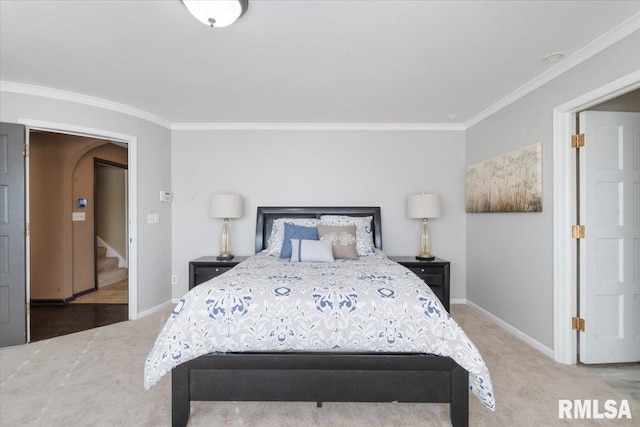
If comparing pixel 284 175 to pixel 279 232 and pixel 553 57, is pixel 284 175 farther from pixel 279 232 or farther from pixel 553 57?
pixel 553 57

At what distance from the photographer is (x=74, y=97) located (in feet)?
10.4

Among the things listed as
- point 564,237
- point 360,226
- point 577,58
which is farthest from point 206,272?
point 577,58

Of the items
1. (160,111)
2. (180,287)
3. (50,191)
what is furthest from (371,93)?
(50,191)

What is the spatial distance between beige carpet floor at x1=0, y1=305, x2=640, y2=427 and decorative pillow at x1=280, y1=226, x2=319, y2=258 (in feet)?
4.76

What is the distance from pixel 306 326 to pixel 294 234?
1587 millimetres

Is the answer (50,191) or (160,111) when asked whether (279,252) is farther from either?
(50,191)

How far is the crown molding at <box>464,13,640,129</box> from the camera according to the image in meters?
1.98

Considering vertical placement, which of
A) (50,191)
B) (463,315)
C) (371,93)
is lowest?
(463,315)

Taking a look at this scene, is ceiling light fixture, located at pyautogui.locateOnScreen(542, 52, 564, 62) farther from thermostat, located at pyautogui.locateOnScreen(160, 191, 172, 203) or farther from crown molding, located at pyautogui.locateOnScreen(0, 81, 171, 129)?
thermostat, located at pyautogui.locateOnScreen(160, 191, 172, 203)

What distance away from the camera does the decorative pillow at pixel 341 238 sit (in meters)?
3.11

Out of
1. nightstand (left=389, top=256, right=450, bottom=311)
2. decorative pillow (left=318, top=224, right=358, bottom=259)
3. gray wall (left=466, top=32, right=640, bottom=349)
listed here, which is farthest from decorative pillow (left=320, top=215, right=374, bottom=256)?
gray wall (left=466, top=32, right=640, bottom=349)

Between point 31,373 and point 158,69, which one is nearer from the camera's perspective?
point 31,373

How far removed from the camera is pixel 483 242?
12.4 ft

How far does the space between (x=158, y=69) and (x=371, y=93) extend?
2000 mm
